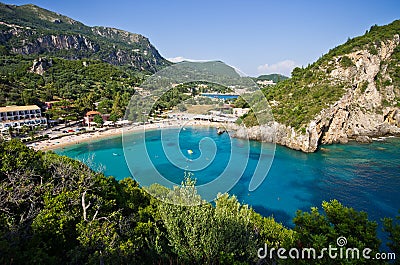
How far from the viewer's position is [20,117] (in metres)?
29.3

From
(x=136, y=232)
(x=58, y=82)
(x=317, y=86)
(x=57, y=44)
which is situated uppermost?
(x=57, y=44)

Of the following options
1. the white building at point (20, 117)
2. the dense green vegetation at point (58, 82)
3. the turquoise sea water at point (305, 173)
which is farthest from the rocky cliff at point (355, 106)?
the dense green vegetation at point (58, 82)

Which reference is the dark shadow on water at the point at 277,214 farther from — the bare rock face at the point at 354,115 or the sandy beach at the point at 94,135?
the sandy beach at the point at 94,135

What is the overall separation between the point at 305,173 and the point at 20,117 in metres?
33.4

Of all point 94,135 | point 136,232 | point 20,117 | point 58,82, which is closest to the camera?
point 136,232

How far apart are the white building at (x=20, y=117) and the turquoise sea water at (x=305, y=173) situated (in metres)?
8.70

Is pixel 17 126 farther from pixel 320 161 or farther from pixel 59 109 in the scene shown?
pixel 320 161

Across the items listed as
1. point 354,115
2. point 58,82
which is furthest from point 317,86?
point 58,82

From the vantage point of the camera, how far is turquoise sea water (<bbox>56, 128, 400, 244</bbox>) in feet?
46.1

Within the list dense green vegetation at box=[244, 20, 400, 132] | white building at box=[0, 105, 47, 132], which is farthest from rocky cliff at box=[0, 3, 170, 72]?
dense green vegetation at box=[244, 20, 400, 132]

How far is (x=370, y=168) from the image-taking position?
1900 cm

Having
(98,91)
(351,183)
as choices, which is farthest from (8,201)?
(98,91)

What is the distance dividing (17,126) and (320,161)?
34137mm

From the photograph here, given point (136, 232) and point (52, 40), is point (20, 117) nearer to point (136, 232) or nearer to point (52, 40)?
point (136, 232)
